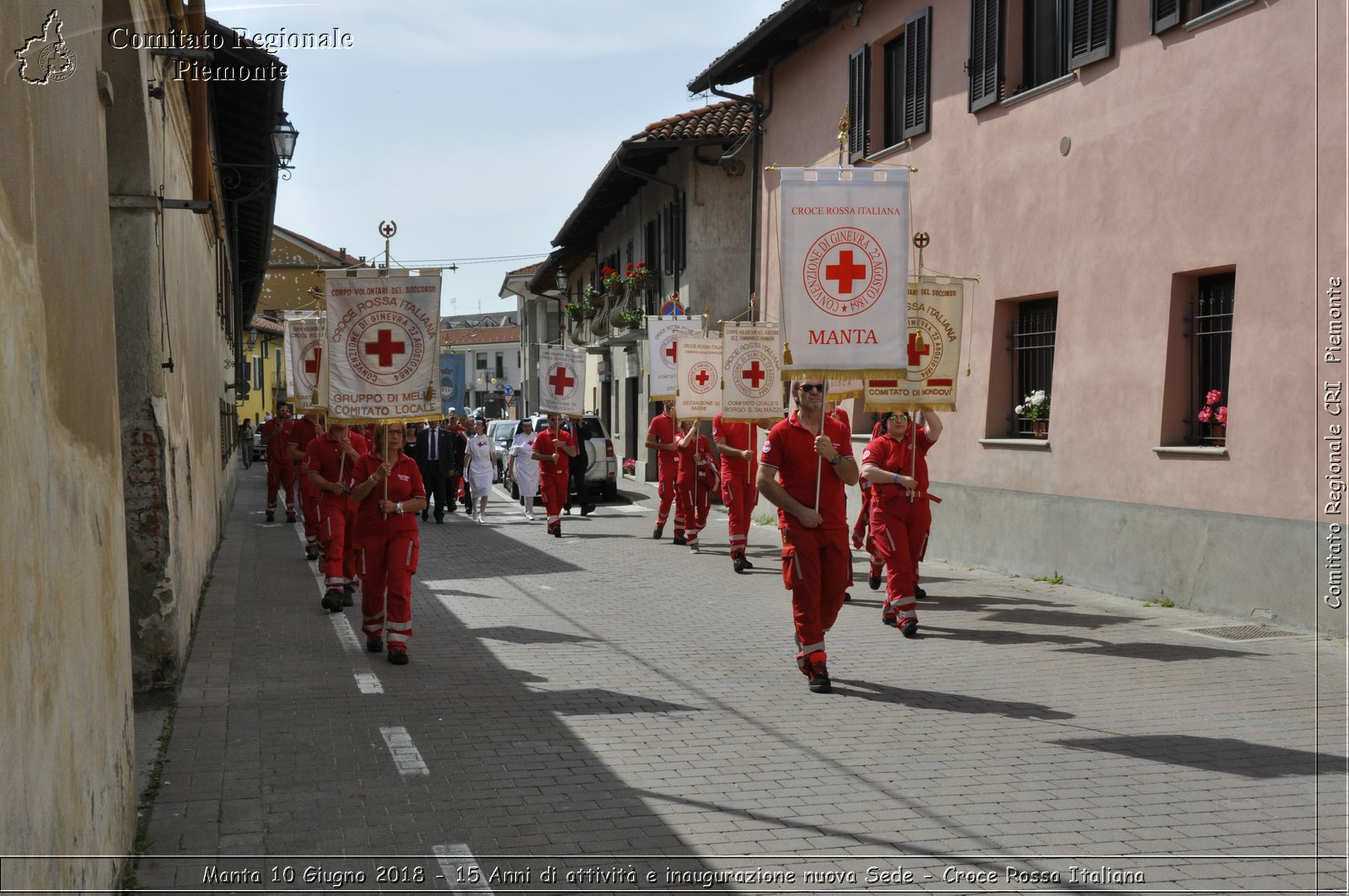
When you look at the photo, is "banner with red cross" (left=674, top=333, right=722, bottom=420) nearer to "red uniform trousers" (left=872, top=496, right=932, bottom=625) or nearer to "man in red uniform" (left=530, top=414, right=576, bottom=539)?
"man in red uniform" (left=530, top=414, right=576, bottom=539)

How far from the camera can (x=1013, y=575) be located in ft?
47.4

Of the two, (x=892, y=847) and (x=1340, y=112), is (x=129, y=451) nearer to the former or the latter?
(x=892, y=847)

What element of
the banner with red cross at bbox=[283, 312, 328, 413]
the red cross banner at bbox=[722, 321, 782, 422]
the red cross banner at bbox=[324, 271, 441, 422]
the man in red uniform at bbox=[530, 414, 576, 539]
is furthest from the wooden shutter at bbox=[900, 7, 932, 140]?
the red cross banner at bbox=[324, 271, 441, 422]

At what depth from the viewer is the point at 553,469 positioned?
781 inches

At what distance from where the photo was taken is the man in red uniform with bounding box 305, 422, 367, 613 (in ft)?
40.4

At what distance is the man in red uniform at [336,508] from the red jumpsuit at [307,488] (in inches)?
86.6

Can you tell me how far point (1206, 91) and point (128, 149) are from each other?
8.74m

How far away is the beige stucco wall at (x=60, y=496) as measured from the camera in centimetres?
319


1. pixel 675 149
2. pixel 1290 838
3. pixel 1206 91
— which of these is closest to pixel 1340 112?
pixel 1206 91

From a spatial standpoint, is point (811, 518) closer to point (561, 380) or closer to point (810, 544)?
point (810, 544)

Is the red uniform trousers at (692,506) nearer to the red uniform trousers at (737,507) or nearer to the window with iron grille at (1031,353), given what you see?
the red uniform trousers at (737,507)

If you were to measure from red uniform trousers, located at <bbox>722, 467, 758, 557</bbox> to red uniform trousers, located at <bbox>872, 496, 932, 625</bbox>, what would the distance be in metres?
4.74

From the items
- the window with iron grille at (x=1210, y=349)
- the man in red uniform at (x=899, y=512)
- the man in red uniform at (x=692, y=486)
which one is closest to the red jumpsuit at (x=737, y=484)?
the man in red uniform at (x=692, y=486)

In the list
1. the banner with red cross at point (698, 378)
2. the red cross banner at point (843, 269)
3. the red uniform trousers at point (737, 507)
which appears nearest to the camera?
the red cross banner at point (843, 269)
